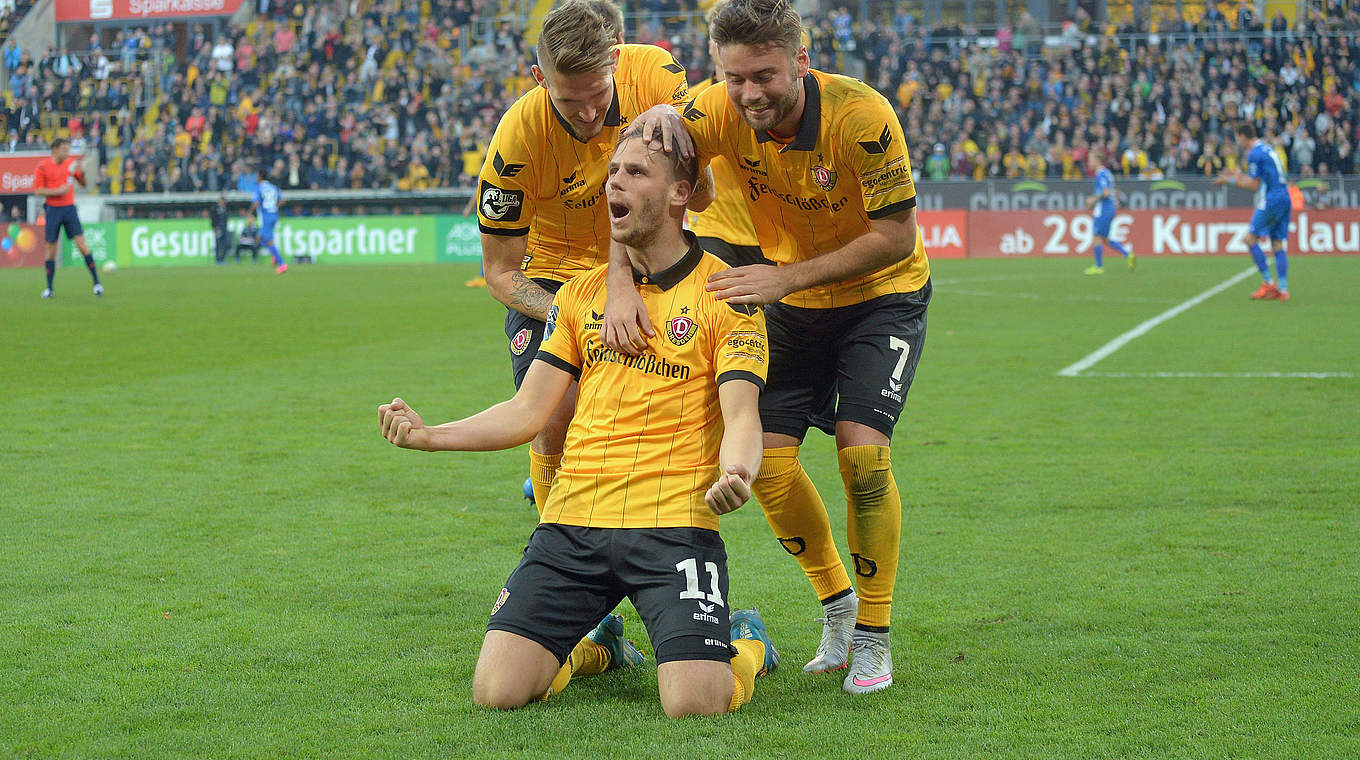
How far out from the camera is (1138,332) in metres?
13.8

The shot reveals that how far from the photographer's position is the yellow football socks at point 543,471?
4602 mm

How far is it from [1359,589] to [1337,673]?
1024mm

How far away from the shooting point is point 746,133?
4.12m

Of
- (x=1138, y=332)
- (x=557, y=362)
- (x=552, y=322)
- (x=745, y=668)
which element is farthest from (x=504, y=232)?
(x=1138, y=332)

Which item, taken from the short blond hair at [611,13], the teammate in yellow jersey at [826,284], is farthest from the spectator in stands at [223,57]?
the teammate in yellow jersey at [826,284]

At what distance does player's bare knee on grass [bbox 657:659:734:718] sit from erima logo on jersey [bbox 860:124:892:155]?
150cm

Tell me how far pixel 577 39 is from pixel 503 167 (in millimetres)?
598

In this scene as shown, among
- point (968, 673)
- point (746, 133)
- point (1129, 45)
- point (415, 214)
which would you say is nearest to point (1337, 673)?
point (968, 673)

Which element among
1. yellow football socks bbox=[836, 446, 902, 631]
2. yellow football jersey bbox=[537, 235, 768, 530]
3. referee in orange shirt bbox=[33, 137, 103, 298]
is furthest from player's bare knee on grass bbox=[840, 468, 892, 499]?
referee in orange shirt bbox=[33, 137, 103, 298]

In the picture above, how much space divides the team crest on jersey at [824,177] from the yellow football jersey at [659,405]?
38cm

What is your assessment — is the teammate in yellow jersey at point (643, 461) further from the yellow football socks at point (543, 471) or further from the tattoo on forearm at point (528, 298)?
the yellow football socks at point (543, 471)

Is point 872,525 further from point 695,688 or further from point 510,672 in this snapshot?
point 510,672

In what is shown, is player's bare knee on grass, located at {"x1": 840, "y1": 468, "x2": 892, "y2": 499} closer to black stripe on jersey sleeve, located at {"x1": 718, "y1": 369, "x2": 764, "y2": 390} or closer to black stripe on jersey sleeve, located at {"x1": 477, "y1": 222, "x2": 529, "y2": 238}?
black stripe on jersey sleeve, located at {"x1": 718, "y1": 369, "x2": 764, "y2": 390}

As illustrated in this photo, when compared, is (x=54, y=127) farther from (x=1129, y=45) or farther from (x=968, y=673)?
(x=968, y=673)
